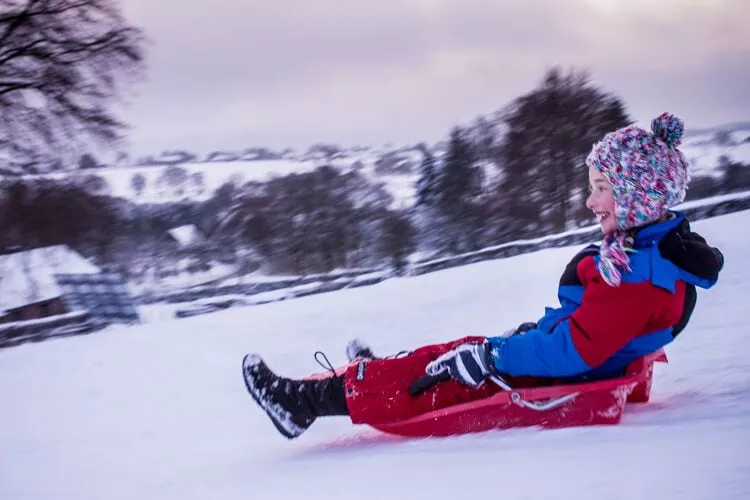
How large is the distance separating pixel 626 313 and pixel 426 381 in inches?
16.3

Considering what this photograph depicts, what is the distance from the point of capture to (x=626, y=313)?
997 millimetres

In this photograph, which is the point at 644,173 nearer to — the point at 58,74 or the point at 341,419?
the point at 341,419

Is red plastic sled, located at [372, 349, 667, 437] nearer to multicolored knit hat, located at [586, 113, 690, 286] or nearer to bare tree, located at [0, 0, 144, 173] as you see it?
multicolored knit hat, located at [586, 113, 690, 286]

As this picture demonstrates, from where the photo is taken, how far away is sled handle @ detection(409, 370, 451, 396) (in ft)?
3.94

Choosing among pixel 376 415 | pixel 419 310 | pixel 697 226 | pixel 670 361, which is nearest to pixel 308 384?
pixel 376 415

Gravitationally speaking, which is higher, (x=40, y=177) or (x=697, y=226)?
(x=40, y=177)

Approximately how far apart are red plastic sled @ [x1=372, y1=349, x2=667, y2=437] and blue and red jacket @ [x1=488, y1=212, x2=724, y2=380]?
0.12 ft

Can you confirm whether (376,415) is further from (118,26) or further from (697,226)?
(118,26)

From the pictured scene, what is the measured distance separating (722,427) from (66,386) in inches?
78.2

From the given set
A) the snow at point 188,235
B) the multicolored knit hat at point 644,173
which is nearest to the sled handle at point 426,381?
the multicolored knit hat at point 644,173

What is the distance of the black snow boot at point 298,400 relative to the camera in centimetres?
125

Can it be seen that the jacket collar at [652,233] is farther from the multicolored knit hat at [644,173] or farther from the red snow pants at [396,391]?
the red snow pants at [396,391]

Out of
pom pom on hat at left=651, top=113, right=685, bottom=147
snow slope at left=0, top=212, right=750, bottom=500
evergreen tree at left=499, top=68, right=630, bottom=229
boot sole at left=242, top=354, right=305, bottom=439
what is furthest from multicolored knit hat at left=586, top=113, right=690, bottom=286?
evergreen tree at left=499, top=68, right=630, bottom=229

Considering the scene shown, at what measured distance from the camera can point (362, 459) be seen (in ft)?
3.59
